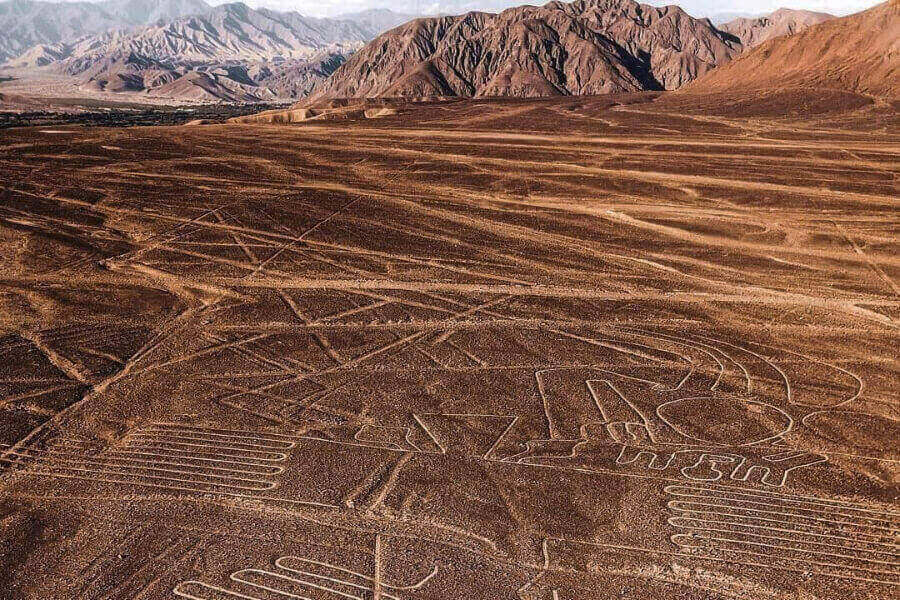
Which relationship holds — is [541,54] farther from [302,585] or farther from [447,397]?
[302,585]

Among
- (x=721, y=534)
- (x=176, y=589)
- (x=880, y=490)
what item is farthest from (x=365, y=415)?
(x=880, y=490)

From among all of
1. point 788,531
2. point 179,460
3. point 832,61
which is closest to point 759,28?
point 832,61

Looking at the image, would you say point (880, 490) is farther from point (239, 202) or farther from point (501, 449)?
point (239, 202)

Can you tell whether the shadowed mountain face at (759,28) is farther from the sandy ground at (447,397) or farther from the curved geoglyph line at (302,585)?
the curved geoglyph line at (302,585)

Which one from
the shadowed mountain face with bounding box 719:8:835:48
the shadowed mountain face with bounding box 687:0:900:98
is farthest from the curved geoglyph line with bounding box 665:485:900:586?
the shadowed mountain face with bounding box 719:8:835:48

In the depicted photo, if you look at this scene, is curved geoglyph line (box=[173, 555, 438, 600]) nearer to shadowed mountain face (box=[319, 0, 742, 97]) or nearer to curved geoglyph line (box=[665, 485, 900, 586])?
curved geoglyph line (box=[665, 485, 900, 586])

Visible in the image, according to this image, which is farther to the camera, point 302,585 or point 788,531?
point 788,531
